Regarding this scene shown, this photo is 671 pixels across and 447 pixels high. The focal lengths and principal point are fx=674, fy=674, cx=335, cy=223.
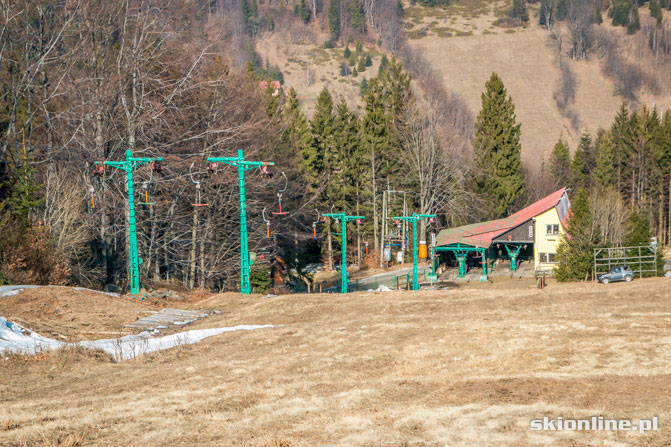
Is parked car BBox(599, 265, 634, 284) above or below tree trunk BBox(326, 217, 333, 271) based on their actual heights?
below

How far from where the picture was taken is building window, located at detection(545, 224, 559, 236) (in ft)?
191

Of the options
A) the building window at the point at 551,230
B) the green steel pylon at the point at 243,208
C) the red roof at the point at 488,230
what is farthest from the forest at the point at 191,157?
the red roof at the point at 488,230

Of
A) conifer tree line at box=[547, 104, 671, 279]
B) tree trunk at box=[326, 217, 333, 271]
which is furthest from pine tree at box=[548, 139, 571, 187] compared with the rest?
tree trunk at box=[326, 217, 333, 271]

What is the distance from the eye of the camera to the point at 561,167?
302 ft

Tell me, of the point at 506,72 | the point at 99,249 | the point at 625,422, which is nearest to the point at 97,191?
the point at 99,249

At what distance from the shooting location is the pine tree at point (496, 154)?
73250 millimetres

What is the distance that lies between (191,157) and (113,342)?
27326mm

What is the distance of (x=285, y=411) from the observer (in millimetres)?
13281

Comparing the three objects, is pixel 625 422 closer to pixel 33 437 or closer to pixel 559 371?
pixel 559 371

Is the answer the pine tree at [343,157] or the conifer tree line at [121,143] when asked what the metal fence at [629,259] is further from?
the pine tree at [343,157]

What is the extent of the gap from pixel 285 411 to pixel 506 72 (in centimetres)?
19274

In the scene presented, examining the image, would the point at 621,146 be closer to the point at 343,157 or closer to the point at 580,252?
the point at 343,157

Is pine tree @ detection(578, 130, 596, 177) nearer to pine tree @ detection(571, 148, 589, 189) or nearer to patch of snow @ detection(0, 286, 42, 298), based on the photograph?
pine tree @ detection(571, 148, 589, 189)

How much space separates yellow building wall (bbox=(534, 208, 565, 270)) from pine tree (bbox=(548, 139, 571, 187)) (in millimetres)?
32740
